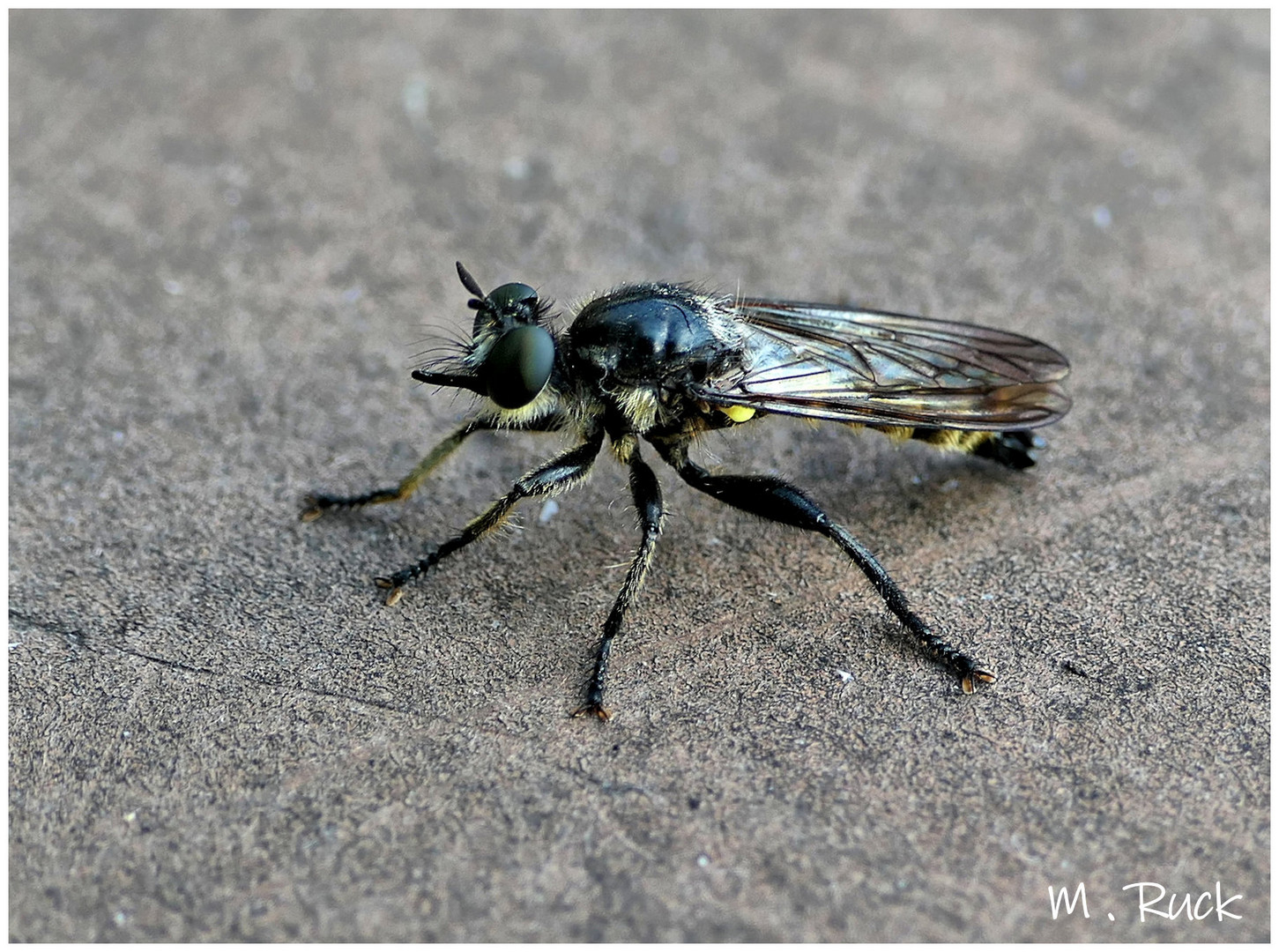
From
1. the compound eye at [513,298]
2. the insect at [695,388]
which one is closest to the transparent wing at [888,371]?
the insect at [695,388]

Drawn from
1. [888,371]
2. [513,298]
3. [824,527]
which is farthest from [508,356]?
[888,371]

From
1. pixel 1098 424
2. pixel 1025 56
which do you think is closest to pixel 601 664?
pixel 1098 424

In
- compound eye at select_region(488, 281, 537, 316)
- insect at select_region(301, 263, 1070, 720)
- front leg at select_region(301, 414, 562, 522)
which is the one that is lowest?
front leg at select_region(301, 414, 562, 522)

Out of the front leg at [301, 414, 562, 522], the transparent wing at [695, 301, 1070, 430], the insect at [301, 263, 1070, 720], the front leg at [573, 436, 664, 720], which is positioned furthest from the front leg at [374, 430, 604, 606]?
the transparent wing at [695, 301, 1070, 430]

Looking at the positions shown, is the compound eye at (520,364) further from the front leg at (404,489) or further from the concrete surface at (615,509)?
the concrete surface at (615,509)

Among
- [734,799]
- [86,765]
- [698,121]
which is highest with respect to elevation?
[698,121]

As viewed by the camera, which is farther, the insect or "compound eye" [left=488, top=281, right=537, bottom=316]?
"compound eye" [left=488, top=281, right=537, bottom=316]

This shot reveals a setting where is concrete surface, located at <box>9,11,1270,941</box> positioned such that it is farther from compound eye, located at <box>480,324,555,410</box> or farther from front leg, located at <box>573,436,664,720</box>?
compound eye, located at <box>480,324,555,410</box>

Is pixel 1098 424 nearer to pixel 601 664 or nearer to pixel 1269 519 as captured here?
pixel 1269 519
